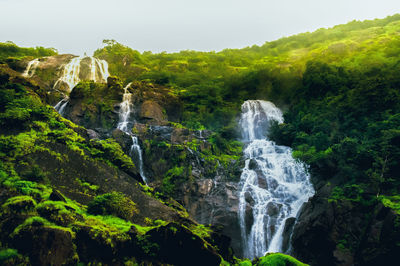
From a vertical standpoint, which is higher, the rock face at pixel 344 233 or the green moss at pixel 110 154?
the green moss at pixel 110 154

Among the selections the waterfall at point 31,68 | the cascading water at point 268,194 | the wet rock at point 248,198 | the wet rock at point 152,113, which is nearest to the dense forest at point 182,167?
the wet rock at point 152,113

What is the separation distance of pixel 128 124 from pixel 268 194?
1586 cm

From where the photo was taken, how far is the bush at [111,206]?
11.6m

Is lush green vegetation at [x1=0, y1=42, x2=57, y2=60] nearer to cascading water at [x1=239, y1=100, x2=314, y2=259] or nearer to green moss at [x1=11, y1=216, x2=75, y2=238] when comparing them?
cascading water at [x1=239, y1=100, x2=314, y2=259]

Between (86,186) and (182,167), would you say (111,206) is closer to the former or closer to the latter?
(86,186)

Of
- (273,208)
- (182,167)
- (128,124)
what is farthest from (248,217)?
(128,124)

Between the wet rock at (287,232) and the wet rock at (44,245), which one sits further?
the wet rock at (287,232)

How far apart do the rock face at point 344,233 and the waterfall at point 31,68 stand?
133ft

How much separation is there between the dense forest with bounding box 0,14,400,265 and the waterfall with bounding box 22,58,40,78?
13.5 meters

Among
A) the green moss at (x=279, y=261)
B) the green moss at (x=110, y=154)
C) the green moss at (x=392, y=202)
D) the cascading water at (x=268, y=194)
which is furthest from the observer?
the cascading water at (x=268, y=194)

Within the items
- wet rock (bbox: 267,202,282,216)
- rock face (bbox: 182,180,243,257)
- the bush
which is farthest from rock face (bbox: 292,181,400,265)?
the bush

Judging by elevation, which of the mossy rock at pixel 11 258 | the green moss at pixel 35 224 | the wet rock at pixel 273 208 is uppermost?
the green moss at pixel 35 224

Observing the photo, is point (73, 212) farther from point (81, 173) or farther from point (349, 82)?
point (349, 82)

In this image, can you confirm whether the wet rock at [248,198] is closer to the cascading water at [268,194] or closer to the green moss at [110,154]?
the cascading water at [268,194]
